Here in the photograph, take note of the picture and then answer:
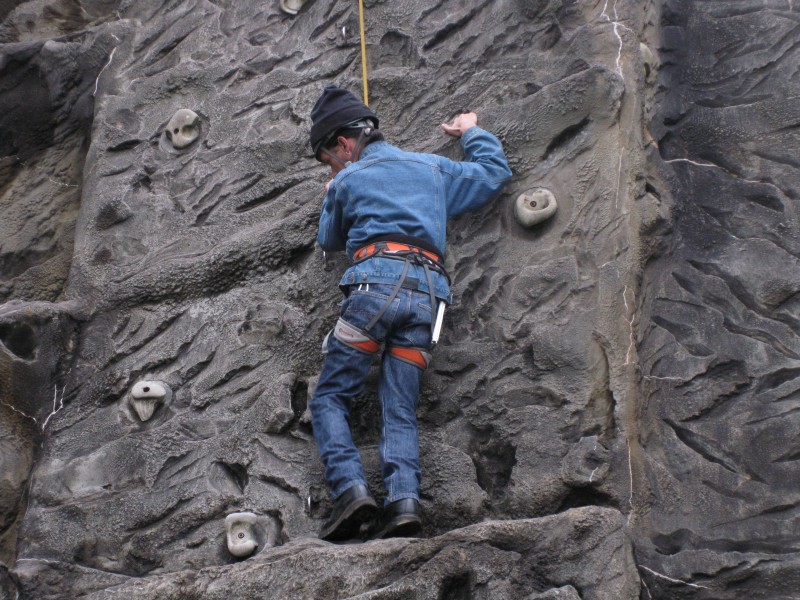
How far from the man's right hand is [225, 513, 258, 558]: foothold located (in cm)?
171

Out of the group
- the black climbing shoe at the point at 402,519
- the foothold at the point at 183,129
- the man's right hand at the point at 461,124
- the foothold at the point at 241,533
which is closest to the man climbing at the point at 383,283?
the black climbing shoe at the point at 402,519

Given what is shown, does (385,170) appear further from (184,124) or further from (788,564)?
(788,564)

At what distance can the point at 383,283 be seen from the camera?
11.9ft

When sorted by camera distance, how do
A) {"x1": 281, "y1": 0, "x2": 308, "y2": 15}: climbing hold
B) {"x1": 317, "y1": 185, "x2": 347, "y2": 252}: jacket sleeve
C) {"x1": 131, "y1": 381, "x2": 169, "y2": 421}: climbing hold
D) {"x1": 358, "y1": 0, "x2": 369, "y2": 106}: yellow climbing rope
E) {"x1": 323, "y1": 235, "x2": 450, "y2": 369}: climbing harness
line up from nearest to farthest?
{"x1": 323, "y1": 235, "x2": 450, "y2": 369}: climbing harness, {"x1": 317, "y1": 185, "x2": 347, "y2": 252}: jacket sleeve, {"x1": 131, "y1": 381, "x2": 169, "y2": 421}: climbing hold, {"x1": 358, "y1": 0, "x2": 369, "y2": 106}: yellow climbing rope, {"x1": 281, "y1": 0, "x2": 308, "y2": 15}: climbing hold

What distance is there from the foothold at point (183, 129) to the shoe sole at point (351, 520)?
217cm

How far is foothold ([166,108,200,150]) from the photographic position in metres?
4.83

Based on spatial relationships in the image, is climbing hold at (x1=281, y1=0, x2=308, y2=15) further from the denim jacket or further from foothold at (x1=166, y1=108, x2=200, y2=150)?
the denim jacket

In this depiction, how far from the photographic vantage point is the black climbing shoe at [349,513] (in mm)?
3365

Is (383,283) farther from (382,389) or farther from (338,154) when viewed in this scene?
(338,154)

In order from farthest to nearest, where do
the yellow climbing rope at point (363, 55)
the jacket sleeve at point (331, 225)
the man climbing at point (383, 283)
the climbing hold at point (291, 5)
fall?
1. the climbing hold at point (291, 5)
2. the yellow climbing rope at point (363, 55)
3. the jacket sleeve at point (331, 225)
4. the man climbing at point (383, 283)

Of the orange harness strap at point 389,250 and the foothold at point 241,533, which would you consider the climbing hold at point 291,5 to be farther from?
the foothold at point 241,533

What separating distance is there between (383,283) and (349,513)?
2.61 feet

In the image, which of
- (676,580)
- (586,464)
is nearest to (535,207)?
(586,464)

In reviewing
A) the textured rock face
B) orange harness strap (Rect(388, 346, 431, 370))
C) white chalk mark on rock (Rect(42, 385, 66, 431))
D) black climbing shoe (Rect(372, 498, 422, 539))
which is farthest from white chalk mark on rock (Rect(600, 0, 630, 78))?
white chalk mark on rock (Rect(42, 385, 66, 431))
